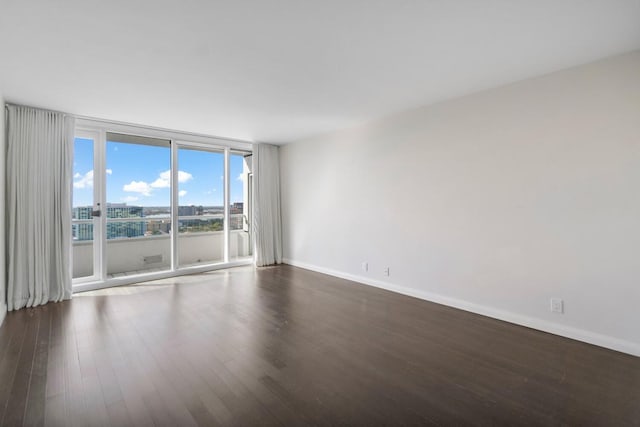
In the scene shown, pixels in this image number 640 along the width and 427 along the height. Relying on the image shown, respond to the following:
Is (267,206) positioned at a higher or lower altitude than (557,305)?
higher

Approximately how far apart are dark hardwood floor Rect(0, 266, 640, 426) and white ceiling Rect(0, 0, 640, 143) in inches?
97.5

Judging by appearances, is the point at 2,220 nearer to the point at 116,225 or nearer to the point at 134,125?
the point at 116,225

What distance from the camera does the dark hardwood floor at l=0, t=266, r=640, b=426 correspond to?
1.78 m

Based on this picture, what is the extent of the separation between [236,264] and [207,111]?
3120mm

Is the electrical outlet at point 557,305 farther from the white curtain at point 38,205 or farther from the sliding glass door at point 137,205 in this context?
the white curtain at point 38,205

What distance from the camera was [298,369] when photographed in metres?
2.26

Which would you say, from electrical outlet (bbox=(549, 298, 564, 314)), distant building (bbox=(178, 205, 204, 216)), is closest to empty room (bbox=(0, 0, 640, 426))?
electrical outlet (bbox=(549, 298, 564, 314))

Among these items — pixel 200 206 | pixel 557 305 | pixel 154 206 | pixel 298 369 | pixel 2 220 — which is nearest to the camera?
pixel 298 369

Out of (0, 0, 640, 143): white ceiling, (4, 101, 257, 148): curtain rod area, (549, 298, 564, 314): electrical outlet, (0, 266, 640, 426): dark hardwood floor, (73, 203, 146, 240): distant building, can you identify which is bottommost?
(0, 266, 640, 426): dark hardwood floor

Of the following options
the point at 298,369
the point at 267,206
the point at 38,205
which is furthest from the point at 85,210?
the point at 298,369

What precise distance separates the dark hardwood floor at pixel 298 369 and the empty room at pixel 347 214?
0.02 m

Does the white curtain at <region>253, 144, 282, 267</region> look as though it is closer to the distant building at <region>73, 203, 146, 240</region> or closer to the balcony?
the balcony

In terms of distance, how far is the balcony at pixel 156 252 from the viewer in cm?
450

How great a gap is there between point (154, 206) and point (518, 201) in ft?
17.2
